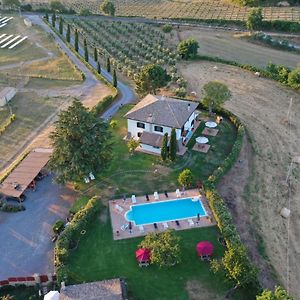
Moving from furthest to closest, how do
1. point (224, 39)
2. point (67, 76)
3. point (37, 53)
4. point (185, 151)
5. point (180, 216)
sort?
point (224, 39), point (37, 53), point (67, 76), point (185, 151), point (180, 216)

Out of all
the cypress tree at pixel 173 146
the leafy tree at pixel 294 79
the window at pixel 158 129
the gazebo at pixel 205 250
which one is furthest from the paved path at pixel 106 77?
the gazebo at pixel 205 250

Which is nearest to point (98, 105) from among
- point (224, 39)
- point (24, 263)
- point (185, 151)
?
point (185, 151)

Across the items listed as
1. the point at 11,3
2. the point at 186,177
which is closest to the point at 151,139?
the point at 186,177

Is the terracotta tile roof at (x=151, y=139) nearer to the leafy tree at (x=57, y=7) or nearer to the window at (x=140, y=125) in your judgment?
the window at (x=140, y=125)

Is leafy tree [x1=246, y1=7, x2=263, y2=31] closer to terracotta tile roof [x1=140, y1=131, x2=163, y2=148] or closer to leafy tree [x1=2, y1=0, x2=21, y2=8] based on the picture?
terracotta tile roof [x1=140, y1=131, x2=163, y2=148]

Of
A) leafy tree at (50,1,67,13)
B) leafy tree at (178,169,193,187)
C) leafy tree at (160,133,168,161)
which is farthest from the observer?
leafy tree at (50,1,67,13)

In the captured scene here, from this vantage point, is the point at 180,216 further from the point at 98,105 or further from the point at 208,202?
the point at 98,105

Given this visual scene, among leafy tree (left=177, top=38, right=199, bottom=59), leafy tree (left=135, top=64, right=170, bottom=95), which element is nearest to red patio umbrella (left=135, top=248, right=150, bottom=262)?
leafy tree (left=135, top=64, right=170, bottom=95)
